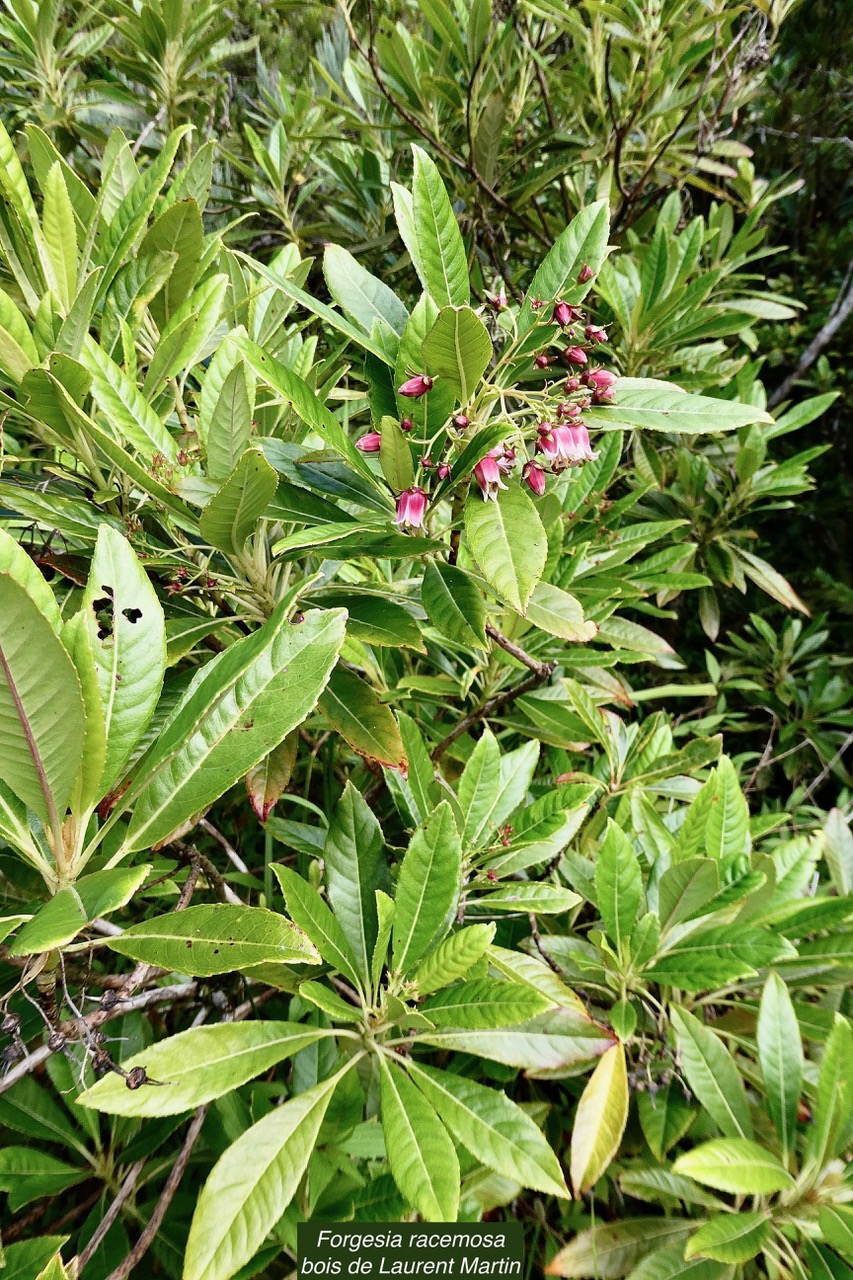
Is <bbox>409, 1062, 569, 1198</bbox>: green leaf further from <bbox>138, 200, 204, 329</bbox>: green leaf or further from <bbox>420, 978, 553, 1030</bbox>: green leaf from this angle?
<bbox>138, 200, 204, 329</bbox>: green leaf

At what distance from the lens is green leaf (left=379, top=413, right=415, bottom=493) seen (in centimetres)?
72

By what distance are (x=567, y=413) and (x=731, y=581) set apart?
4.77 ft

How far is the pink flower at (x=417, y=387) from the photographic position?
2.45 feet

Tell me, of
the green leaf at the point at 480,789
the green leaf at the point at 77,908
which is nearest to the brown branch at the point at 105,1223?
the green leaf at the point at 77,908

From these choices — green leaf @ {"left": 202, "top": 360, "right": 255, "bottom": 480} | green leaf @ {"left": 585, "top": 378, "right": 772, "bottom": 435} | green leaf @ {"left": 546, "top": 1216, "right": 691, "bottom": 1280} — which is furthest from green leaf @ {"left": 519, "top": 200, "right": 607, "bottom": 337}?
green leaf @ {"left": 546, "top": 1216, "right": 691, "bottom": 1280}

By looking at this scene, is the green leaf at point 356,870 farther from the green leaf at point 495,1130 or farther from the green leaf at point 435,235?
the green leaf at point 435,235

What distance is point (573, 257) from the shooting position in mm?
846

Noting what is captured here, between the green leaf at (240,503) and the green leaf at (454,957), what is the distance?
48 centimetres

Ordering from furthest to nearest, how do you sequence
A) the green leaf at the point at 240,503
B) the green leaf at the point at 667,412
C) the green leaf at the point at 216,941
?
1. the green leaf at the point at 667,412
2. the green leaf at the point at 240,503
3. the green leaf at the point at 216,941

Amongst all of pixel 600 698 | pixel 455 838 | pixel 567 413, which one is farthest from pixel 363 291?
pixel 600 698

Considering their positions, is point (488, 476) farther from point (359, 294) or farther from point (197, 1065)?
point (197, 1065)

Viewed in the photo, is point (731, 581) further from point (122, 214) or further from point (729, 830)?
point (122, 214)

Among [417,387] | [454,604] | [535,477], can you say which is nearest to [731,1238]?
[454,604]

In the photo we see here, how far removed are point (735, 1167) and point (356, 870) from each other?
1.71ft
